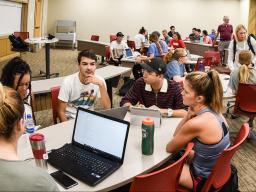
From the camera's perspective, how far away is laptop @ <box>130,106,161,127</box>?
236 centimetres

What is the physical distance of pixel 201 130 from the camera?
1996 mm

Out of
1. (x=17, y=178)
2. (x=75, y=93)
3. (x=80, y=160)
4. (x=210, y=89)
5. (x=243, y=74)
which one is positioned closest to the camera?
(x=17, y=178)

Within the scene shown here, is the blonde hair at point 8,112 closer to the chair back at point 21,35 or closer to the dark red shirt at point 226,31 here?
the chair back at point 21,35

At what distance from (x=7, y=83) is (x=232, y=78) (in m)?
2.76

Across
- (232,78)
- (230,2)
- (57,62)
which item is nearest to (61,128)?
(232,78)

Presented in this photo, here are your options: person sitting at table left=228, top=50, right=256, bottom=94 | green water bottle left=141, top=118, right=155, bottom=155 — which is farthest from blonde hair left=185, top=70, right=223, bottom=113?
person sitting at table left=228, top=50, right=256, bottom=94

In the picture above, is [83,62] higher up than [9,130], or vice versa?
[83,62]

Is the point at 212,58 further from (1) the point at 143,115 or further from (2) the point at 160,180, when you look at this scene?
(2) the point at 160,180

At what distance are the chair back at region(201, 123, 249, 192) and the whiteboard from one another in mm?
8998

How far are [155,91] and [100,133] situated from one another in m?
1.17

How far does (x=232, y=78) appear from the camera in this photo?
4062 mm

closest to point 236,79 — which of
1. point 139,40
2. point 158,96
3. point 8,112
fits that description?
point 158,96

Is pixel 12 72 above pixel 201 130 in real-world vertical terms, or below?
above

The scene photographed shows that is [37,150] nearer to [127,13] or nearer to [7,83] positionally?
[7,83]
